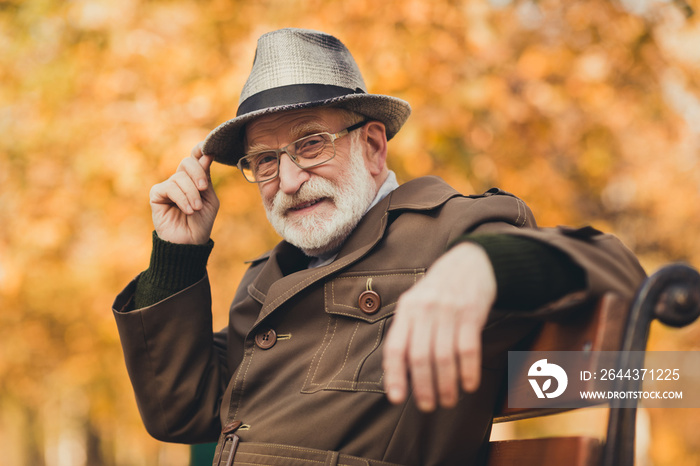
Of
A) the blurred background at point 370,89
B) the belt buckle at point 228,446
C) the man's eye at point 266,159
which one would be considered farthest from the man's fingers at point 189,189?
the blurred background at point 370,89

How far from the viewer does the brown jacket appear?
6.38 feet

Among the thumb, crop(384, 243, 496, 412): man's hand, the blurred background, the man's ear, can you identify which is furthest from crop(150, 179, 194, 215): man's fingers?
the blurred background

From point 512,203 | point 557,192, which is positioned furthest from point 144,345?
point 557,192

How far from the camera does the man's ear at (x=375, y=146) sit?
2762 mm

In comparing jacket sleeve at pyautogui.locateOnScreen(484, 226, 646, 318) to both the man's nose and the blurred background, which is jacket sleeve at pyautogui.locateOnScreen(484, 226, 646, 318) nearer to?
the man's nose

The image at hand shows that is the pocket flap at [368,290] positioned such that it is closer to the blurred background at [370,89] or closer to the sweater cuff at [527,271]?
the sweater cuff at [527,271]

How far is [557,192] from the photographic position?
16.9 ft

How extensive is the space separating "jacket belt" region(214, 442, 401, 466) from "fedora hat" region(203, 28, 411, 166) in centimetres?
116

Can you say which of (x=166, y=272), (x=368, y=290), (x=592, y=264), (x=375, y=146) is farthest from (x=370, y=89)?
(x=592, y=264)

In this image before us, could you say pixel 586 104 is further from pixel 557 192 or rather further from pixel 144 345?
pixel 144 345

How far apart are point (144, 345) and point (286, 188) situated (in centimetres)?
A: 81

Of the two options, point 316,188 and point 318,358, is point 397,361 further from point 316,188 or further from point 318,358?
point 316,188

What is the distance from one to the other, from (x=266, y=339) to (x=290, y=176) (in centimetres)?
61

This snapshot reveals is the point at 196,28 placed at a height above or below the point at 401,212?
above
